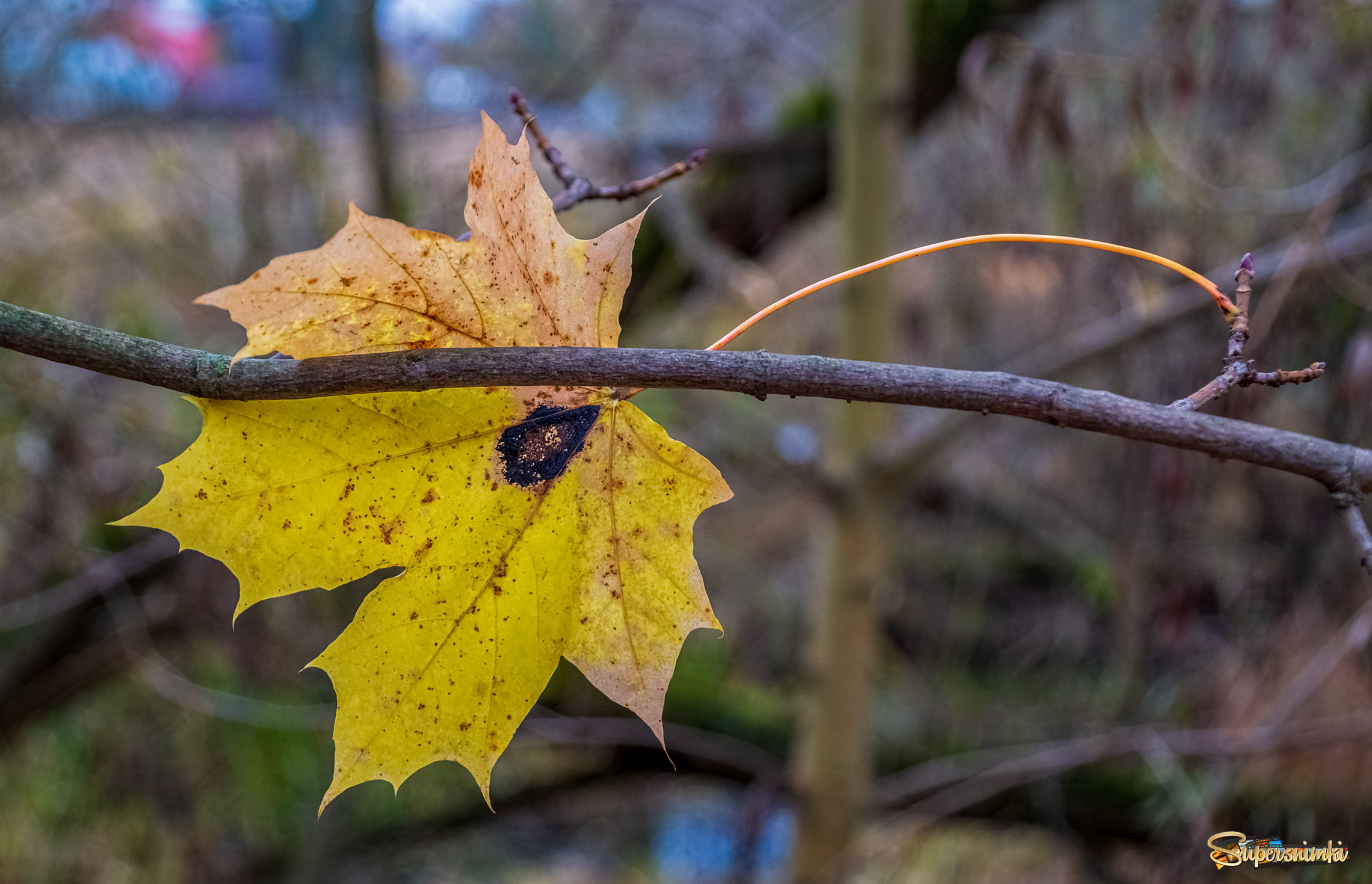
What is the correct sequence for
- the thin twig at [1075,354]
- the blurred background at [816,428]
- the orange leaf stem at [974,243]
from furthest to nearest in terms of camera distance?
the blurred background at [816,428] → the thin twig at [1075,354] → the orange leaf stem at [974,243]

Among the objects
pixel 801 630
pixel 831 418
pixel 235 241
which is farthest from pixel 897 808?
pixel 235 241

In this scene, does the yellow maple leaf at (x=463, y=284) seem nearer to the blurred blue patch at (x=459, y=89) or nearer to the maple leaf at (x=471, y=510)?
the maple leaf at (x=471, y=510)

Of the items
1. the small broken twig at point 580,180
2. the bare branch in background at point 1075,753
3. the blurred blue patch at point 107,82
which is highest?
the blurred blue patch at point 107,82

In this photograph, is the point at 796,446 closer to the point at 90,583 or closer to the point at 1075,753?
the point at 1075,753

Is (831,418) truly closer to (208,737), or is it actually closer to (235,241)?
(208,737)

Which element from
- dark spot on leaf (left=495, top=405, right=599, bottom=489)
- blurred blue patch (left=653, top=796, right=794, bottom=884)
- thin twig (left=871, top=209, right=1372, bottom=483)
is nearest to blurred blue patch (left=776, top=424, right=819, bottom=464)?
thin twig (left=871, top=209, right=1372, bottom=483)

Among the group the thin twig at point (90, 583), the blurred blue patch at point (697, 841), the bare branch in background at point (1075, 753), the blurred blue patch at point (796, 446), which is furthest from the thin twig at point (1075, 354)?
the blurred blue patch at point (697, 841)

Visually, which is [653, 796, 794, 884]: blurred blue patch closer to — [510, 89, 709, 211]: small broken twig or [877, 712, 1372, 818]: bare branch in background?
[877, 712, 1372, 818]: bare branch in background
